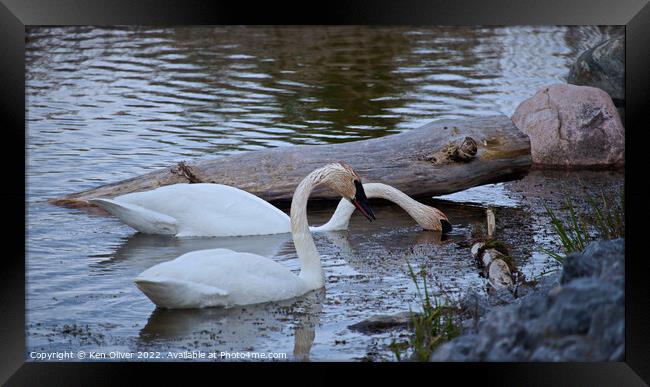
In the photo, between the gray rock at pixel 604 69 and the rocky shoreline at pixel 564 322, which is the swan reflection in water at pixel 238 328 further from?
the gray rock at pixel 604 69

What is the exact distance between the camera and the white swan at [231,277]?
6.87 meters

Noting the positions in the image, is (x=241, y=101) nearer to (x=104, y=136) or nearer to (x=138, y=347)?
(x=104, y=136)

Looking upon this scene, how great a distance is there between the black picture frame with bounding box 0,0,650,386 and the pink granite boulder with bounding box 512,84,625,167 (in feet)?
2.68

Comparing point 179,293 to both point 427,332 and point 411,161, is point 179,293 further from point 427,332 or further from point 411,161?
point 411,161

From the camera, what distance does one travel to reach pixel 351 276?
784cm

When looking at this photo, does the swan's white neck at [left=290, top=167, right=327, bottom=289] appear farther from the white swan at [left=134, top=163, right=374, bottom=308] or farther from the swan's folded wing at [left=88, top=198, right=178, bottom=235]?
the swan's folded wing at [left=88, top=198, right=178, bottom=235]

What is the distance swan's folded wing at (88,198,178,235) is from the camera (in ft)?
27.1

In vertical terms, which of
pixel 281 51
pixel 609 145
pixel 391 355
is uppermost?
pixel 281 51

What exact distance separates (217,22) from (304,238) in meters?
1.40

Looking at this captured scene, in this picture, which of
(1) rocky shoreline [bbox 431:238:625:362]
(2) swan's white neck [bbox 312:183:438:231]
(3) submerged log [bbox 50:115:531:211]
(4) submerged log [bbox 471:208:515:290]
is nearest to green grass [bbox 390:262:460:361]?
(1) rocky shoreline [bbox 431:238:625:362]

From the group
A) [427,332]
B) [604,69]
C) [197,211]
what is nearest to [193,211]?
[197,211]

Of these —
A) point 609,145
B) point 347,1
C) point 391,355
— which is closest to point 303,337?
point 391,355

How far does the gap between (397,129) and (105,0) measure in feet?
8.79

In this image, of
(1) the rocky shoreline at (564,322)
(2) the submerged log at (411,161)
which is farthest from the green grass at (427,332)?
(2) the submerged log at (411,161)
